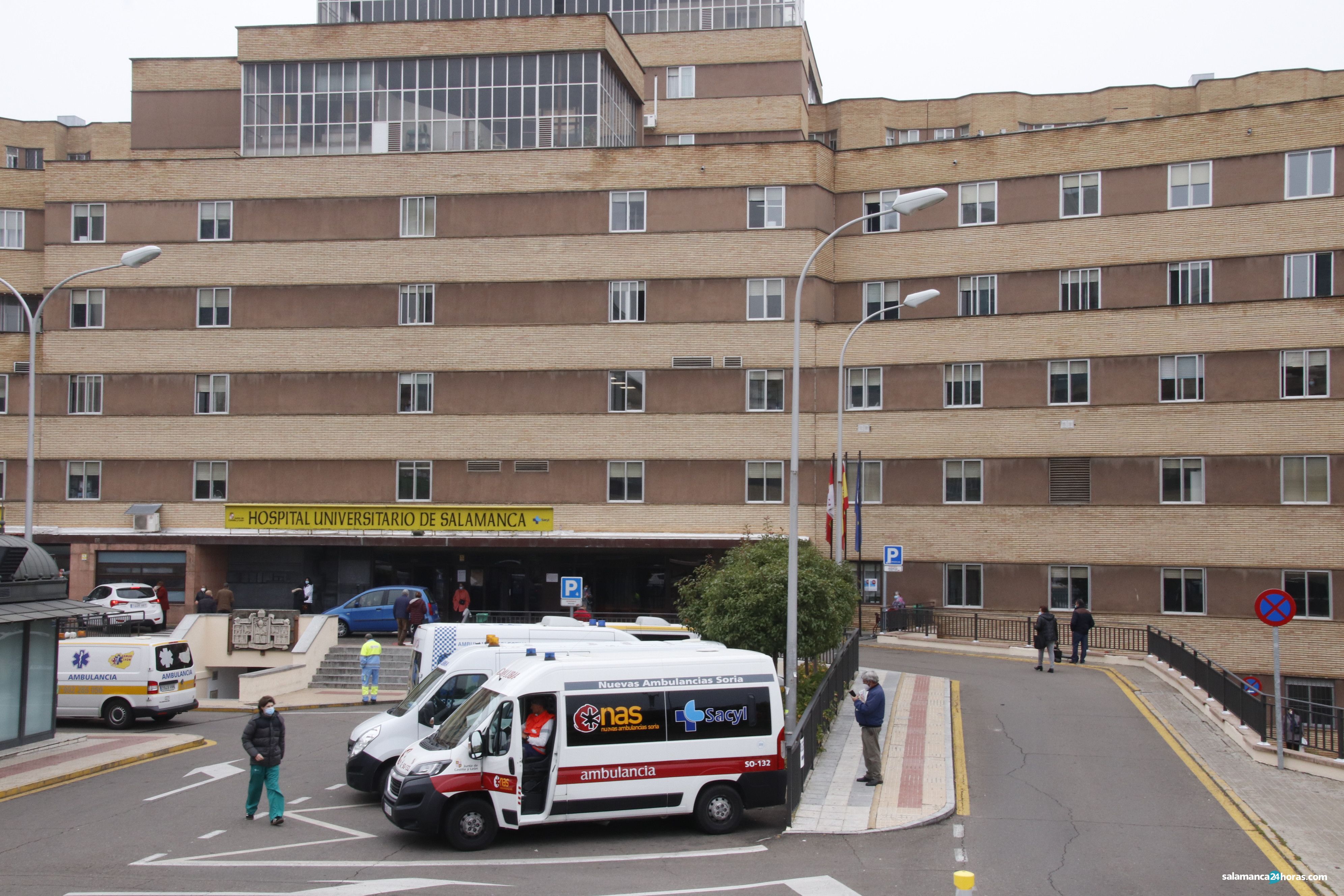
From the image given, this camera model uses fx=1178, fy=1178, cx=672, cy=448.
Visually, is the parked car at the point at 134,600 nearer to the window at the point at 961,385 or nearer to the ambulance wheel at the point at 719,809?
the window at the point at 961,385

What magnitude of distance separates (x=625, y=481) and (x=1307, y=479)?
74.9ft

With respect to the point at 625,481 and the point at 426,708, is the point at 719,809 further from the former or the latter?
the point at 625,481

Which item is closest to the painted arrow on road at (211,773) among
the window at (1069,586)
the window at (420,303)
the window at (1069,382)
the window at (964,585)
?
the window at (420,303)

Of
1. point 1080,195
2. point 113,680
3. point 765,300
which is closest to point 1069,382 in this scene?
point 1080,195

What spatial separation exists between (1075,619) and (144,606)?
29.6m

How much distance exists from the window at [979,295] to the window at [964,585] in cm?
898

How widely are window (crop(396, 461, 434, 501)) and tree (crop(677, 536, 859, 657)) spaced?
22.5 metres

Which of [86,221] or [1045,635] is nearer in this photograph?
[1045,635]

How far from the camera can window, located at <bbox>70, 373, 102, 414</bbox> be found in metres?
45.9

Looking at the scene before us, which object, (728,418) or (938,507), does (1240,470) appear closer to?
(938,507)

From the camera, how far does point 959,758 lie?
19.3 meters

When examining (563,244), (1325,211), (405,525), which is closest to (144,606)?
(405,525)

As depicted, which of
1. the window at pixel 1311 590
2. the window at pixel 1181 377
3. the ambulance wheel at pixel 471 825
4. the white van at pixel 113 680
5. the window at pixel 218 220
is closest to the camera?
the ambulance wheel at pixel 471 825

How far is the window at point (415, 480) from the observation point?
1747 inches
